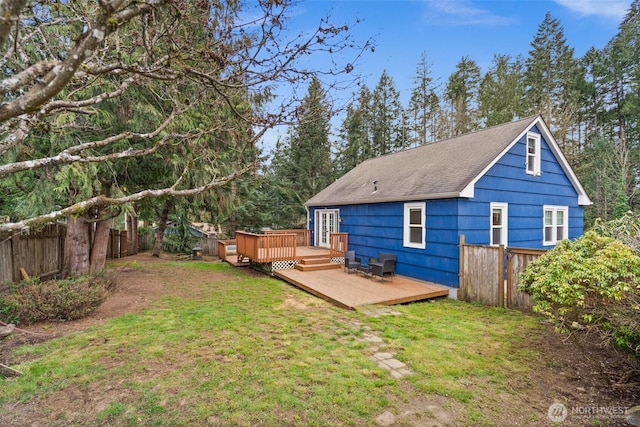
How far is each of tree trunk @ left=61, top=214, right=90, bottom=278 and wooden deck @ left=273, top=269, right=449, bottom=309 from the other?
561 centimetres

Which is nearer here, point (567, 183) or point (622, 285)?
point (622, 285)

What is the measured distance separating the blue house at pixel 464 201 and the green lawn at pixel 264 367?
106 inches

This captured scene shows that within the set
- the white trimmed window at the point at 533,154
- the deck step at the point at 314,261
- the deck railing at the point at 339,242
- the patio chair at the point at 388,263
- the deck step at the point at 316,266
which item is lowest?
the deck step at the point at 316,266

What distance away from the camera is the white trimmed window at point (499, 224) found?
29.5 ft

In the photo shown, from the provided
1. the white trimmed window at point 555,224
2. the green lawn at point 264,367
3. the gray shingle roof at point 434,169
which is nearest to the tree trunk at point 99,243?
the green lawn at point 264,367

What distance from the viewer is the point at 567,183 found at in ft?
37.0

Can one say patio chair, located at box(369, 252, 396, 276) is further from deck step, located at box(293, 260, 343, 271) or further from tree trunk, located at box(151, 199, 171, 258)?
tree trunk, located at box(151, 199, 171, 258)

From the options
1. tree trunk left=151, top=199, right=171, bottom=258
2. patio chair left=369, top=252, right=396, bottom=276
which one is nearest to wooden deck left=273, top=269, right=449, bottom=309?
patio chair left=369, top=252, right=396, bottom=276

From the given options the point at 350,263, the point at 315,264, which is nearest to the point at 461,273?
the point at 350,263

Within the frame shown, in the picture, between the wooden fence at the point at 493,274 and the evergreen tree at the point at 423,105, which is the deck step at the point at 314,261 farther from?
the evergreen tree at the point at 423,105

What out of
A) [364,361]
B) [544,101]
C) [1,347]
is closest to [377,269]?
[364,361]

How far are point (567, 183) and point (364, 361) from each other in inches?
462

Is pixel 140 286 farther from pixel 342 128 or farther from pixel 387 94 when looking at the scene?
pixel 387 94

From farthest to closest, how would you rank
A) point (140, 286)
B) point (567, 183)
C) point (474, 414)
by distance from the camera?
1. point (567, 183)
2. point (140, 286)
3. point (474, 414)
